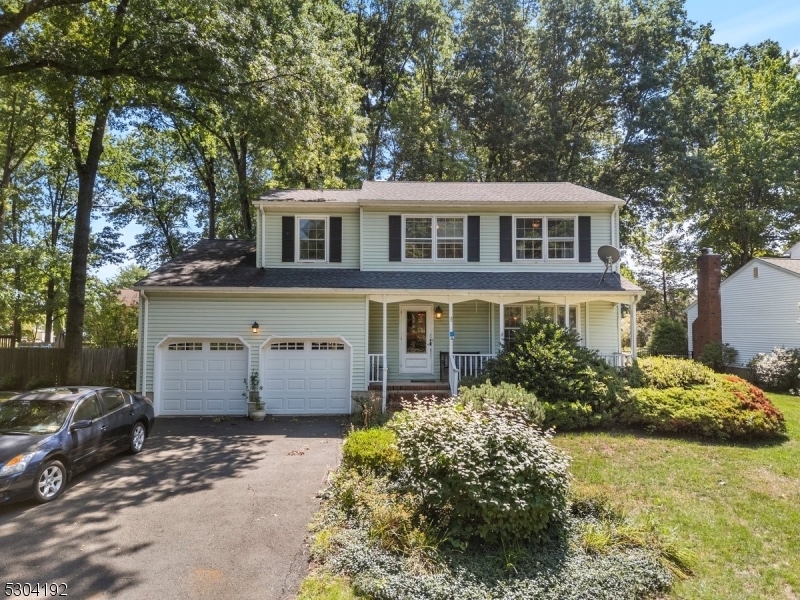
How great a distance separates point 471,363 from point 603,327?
4.71m

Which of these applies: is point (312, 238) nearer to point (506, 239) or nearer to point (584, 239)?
point (506, 239)

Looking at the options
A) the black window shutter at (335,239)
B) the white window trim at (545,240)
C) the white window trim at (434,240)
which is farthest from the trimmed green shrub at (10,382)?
the white window trim at (545,240)

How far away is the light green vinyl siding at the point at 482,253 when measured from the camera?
43.6 feet

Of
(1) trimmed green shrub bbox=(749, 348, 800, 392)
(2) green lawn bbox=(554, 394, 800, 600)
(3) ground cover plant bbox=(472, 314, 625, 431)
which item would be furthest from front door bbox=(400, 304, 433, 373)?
(1) trimmed green shrub bbox=(749, 348, 800, 392)

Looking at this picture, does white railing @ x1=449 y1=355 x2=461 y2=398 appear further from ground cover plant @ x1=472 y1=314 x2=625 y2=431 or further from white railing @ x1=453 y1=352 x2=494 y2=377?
ground cover plant @ x1=472 y1=314 x2=625 y2=431

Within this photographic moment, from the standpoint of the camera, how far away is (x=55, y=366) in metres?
16.0

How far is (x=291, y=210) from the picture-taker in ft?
43.9

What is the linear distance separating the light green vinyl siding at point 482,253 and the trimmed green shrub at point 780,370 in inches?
318

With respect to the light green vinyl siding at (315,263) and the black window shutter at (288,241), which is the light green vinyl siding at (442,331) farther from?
the black window shutter at (288,241)

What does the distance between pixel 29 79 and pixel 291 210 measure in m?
7.24

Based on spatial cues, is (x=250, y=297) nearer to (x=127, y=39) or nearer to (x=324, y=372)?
(x=324, y=372)

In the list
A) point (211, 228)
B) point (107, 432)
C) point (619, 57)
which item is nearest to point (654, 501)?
point (107, 432)

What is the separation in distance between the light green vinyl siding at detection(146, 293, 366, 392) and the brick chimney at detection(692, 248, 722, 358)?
1590cm

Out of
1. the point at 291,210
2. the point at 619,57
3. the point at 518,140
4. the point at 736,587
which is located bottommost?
the point at 736,587
